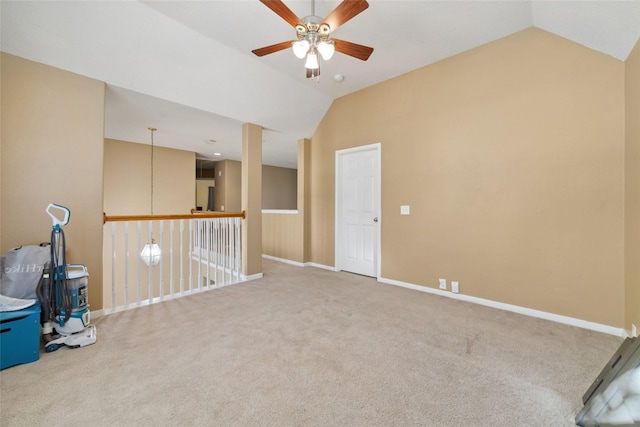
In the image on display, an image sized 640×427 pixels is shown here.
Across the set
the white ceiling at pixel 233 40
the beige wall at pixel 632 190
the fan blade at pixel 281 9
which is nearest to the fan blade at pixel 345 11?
the fan blade at pixel 281 9

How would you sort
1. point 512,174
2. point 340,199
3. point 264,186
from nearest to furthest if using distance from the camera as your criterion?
point 512,174, point 340,199, point 264,186

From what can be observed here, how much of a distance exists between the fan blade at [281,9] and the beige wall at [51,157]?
2118 mm

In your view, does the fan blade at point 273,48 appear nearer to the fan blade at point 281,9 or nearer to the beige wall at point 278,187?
the fan blade at point 281,9

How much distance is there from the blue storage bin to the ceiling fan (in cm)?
275

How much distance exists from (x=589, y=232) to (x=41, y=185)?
509cm

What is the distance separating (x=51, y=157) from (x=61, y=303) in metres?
1.38

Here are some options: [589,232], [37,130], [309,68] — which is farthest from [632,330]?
[37,130]

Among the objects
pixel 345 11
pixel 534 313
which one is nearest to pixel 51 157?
pixel 345 11

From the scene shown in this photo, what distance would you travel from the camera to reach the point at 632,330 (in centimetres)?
210

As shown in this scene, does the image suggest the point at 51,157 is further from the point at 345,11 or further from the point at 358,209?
the point at 358,209

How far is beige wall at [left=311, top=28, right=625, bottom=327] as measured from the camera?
239 cm

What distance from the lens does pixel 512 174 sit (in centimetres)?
284

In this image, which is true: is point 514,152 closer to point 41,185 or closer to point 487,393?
point 487,393

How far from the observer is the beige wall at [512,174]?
2.39 m
